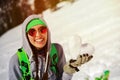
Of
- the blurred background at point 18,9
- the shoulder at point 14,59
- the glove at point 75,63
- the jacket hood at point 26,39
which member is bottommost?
the glove at point 75,63

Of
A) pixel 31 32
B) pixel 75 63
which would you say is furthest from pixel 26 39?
pixel 75 63

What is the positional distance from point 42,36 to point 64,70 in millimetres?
209

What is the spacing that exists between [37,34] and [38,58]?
5.0 inches

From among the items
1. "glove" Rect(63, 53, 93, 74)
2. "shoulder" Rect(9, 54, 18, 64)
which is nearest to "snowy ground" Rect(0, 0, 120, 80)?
"glove" Rect(63, 53, 93, 74)

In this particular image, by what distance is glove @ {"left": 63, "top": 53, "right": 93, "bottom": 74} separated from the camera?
1.73 m

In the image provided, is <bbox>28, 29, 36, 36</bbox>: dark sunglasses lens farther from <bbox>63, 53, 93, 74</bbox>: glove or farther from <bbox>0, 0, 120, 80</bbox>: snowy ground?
<bbox>63, 53, 93, 74</bbox>: glove

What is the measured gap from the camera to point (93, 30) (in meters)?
1.77

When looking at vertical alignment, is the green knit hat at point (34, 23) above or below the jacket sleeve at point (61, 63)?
above

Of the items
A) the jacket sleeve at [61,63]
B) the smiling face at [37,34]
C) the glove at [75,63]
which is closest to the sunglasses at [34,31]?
the smiling face at [37,34]

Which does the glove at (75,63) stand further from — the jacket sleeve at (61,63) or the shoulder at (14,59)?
the shoulder at (14,59)

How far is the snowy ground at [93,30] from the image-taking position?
1750 millimetres

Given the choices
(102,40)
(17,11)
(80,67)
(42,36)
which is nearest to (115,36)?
(102,40)

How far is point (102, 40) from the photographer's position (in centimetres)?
176

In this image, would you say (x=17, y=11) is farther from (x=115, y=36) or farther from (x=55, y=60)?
(x=115, y=36)
